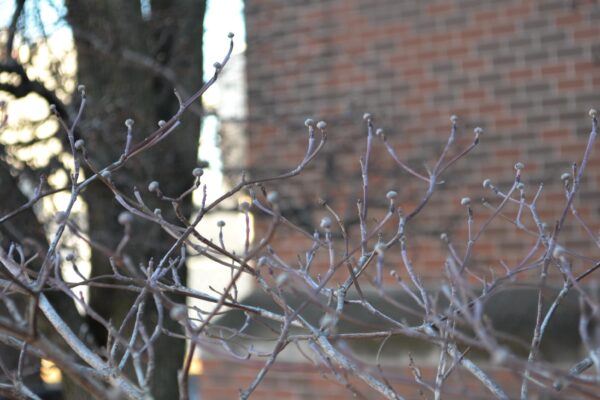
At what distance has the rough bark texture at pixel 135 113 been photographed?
4066 millimetres

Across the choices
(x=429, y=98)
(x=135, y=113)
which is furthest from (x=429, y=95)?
(x=135, y=113)

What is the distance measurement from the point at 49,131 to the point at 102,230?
128cm

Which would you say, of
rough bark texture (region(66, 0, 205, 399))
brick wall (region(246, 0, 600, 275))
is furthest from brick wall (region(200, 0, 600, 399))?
rough bark texture (region(66, 0, 205, 399))

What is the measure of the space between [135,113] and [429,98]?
2285 millimetres

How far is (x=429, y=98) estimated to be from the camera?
579cm

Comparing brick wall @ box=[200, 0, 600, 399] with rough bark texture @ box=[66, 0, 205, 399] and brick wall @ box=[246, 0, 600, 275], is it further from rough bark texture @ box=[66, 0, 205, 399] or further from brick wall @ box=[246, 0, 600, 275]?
rough bark texture @ box=[66, 0, 205, 399]

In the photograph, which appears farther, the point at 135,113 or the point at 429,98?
the point at 429,98

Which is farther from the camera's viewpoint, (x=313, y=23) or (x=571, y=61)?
(x=313, y=23)

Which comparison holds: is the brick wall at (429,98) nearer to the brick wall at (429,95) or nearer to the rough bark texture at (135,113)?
the brick wall at (429,95)

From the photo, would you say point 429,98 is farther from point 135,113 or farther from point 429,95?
point 135,113

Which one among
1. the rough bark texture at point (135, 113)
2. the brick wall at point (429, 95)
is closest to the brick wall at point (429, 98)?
the brick wall at point (429, 95)

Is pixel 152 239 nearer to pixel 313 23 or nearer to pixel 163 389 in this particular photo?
pixel 163 389

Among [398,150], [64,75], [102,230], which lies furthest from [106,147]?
[398,150]

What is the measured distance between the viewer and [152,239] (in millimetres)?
4133
